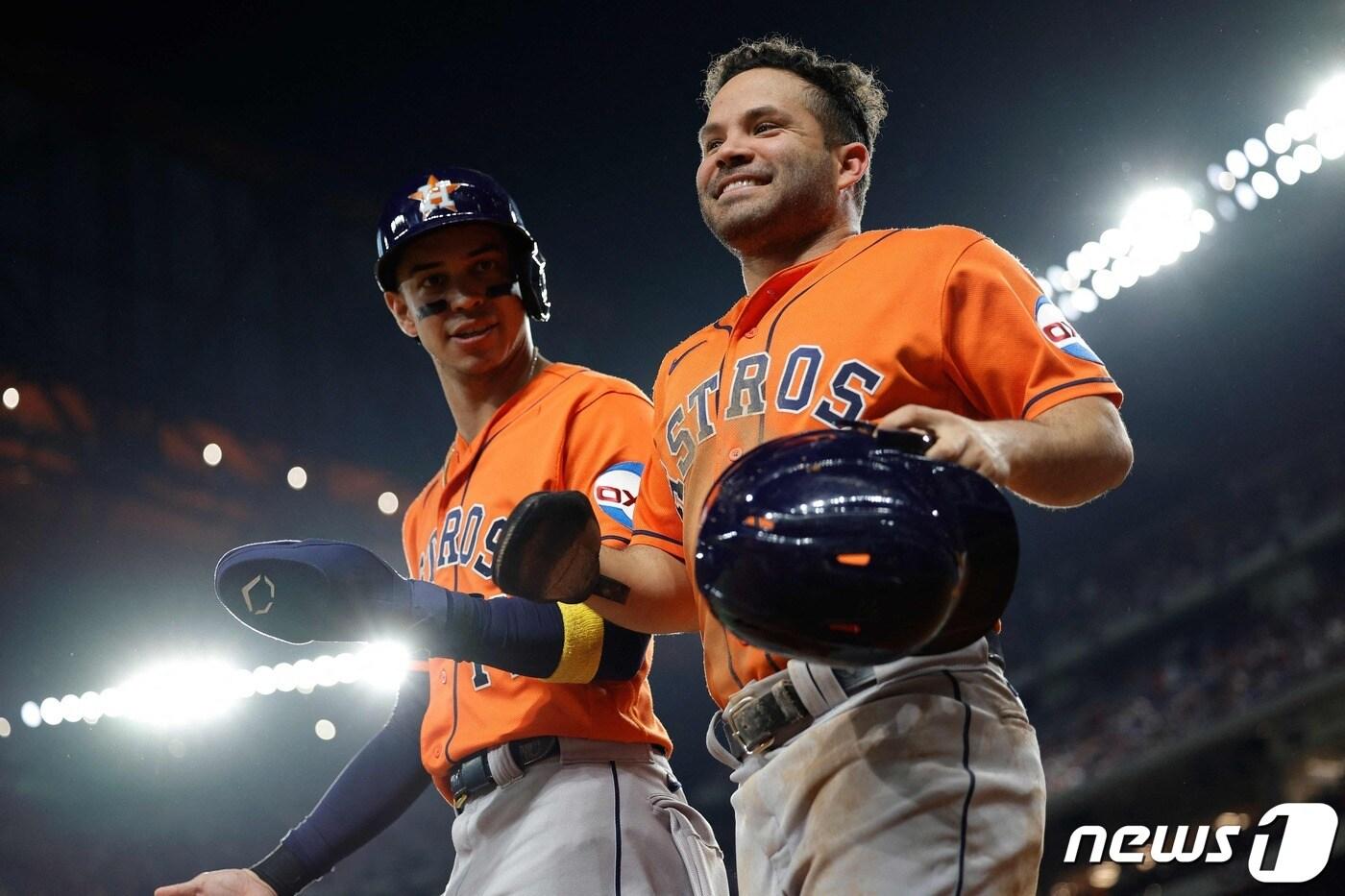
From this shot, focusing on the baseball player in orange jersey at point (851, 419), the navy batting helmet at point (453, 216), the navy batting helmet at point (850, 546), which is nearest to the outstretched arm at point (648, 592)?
the baseball player in orange jersey at point (851, 419)

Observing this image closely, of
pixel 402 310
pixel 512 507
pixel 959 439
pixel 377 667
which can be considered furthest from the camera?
pixel 377 667

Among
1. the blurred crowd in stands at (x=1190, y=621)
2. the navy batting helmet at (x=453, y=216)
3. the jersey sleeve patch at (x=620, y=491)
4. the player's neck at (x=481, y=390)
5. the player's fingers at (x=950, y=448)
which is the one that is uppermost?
the blurred crowd in stands at (x=1190, y=621)

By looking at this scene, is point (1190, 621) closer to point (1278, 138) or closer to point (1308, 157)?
point (1308, 157)

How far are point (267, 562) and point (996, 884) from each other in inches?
42.6

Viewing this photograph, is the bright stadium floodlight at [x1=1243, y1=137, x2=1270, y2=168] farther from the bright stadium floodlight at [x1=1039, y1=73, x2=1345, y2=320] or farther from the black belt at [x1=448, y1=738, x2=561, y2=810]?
the black belt at [x1=448, y1=738, x2=561, y2=810]

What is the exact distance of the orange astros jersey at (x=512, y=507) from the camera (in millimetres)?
2105

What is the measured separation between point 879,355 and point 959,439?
0.33 metres

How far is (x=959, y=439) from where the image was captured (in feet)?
4.44

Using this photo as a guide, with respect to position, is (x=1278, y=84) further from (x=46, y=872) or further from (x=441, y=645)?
(x=46, y=872)

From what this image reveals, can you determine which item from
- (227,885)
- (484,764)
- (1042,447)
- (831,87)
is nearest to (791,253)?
(831,87)

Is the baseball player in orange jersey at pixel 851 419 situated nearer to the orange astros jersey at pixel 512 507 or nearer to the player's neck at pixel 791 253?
the player's neck at pixel 791 253

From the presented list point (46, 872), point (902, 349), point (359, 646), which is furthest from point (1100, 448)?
point (46, 872)

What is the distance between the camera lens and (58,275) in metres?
7.50

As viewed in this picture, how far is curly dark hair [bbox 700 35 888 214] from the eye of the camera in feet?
6.86
